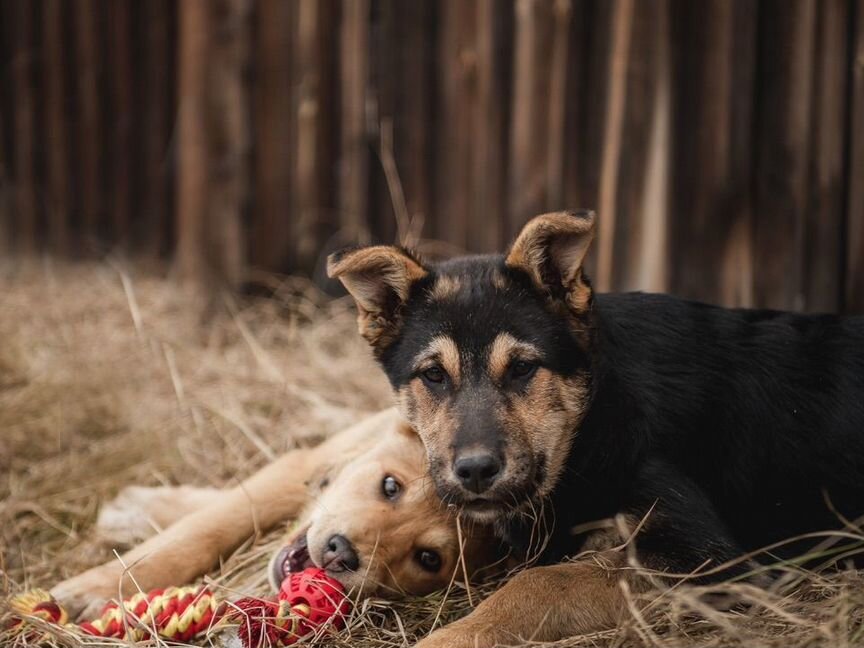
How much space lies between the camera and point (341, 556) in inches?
174

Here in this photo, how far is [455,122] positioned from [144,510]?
3838 millimetres

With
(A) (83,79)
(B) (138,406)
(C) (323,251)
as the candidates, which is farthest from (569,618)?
(A) (83,79)

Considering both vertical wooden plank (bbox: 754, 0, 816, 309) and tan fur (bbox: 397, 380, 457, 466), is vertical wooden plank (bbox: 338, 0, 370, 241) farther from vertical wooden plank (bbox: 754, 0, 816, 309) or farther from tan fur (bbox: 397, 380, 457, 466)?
tan fur (bbox: 397, 380, 457, 466)

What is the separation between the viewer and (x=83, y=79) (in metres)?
10.5

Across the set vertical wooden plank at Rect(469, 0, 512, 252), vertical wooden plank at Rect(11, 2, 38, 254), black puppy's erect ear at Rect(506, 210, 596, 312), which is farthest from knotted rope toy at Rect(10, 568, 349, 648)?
vertical wooden plank at Rect(11, 2, 38, 254)

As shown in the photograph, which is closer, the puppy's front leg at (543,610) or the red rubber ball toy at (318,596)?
the puppy's front leg at (543,610)

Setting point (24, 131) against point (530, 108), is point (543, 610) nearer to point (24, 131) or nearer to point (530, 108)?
point (530, 108)

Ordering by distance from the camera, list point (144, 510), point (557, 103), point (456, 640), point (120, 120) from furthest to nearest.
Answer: point (120, 120)
point (557, 103)
point (144, 510)
point (456, 640)

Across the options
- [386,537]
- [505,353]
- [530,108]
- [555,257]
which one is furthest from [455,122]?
[386,537]

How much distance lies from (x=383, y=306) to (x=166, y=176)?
20.5ft

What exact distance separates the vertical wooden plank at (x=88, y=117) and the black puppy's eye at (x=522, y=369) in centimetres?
736

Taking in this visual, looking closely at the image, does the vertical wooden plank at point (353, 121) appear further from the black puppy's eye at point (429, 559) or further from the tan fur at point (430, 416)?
the black puppy's eye at point (429, 559)

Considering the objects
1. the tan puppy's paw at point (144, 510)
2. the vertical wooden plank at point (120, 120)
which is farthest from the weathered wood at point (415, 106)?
the vertical wooden plank at point (120, 120)

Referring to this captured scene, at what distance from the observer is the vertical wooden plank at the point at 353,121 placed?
849cm
